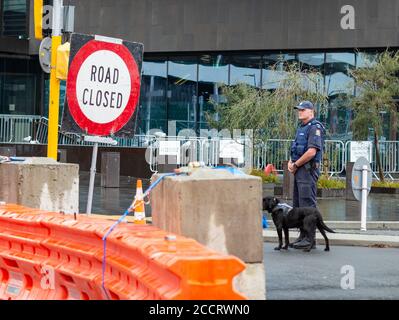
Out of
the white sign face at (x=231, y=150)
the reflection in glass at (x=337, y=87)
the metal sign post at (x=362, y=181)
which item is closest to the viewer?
the metal sign post at (x=362, y=181)

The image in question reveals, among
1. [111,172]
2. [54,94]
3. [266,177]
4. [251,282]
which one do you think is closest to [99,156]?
[111,172]

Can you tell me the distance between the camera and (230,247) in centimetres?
555

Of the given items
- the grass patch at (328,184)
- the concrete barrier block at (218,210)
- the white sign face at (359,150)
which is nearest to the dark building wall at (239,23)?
the white sign face at (359,150)

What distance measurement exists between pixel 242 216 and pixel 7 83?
2894 cm

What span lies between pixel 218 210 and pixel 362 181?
8.57 m

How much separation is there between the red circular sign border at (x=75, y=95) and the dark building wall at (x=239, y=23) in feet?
68.4

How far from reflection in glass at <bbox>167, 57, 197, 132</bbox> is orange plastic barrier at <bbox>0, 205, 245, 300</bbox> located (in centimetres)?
2297

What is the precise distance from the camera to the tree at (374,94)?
73.0ft

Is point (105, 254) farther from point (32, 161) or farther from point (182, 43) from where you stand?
point (182, 43)

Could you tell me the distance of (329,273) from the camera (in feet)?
29.5

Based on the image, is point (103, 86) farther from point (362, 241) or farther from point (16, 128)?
point (16, 128)

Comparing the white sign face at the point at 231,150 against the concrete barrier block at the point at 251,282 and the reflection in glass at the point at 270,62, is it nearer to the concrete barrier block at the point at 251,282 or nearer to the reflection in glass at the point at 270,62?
the reflection in glass at the point at 270,62

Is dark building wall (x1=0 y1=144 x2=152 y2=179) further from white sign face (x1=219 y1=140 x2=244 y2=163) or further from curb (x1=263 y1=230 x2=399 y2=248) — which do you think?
curb (x1=263 y1=230 x2=399 y2=248)

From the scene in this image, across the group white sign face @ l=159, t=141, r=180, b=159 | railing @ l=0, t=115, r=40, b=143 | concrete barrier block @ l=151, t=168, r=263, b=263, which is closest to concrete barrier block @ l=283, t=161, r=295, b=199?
white sign face @ l=159, t=141, r=180, b=159
